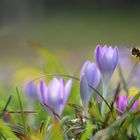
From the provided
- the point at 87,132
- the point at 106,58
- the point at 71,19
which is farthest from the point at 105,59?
the point at 71,19

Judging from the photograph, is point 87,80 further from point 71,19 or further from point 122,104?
point 71,19

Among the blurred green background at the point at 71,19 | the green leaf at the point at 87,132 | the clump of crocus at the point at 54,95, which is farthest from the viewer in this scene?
the blurred green background at the point at 71,19

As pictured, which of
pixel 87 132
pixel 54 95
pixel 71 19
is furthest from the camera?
pixel 71 19

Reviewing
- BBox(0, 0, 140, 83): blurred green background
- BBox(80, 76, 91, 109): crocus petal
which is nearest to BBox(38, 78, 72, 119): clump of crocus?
BBox(80, 76, 91, 109): crocus petal

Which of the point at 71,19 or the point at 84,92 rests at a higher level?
the point at 71,19

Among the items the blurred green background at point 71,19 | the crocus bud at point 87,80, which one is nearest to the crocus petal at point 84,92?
the crocus bud at point 87,80

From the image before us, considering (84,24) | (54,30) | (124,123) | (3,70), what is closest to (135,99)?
(124,123)

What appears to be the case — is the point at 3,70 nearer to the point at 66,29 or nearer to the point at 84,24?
the point at 66,29

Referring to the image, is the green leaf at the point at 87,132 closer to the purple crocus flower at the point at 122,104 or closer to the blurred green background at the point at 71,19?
the purple crocus flower at the point at 122,104
